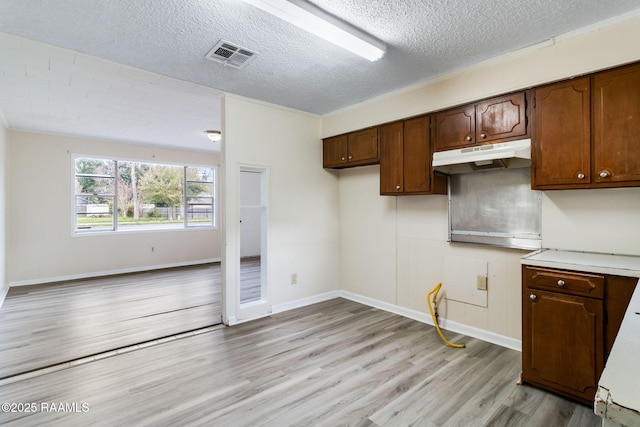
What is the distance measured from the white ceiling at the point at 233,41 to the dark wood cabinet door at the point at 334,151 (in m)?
0.49

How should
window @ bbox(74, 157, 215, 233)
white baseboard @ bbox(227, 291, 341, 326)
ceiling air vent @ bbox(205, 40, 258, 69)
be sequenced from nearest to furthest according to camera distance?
ceiling air vent @ bbox(205, 40, 258, 69) < white baseboard @ bbox(227, 291, 341, 326) < window @ bbox(74, 157, 215, 233)

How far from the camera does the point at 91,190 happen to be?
239 inches

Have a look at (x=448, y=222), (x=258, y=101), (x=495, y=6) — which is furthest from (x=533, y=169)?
(x=258, y=101)

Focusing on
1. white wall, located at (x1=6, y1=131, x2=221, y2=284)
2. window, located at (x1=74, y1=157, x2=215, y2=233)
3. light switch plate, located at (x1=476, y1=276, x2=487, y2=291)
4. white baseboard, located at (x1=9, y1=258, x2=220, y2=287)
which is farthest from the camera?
window, located at (x1=74, y1=157, x2=215, y2=233)

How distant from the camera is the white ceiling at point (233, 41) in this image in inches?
80.9

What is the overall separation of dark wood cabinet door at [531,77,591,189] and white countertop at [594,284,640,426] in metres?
1.95

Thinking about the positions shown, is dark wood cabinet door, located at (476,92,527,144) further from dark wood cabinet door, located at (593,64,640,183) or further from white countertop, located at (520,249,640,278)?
white countertop, located at (520,249,640,278)

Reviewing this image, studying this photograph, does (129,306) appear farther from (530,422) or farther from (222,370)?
(530,422)

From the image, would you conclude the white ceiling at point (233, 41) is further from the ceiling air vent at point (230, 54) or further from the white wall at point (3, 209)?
the white wall at point (3, 209)

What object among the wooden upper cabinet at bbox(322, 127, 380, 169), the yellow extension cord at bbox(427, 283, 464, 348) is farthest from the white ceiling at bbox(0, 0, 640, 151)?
the yellow extension cord at bbox(427, 283, 464, 348)

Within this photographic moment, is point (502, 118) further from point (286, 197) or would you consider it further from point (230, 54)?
point (286, 197)

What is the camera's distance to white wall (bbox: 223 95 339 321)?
3566mm

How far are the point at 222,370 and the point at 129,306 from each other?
8.00ft

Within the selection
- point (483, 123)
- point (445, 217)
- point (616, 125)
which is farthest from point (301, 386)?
point (616, 125)
